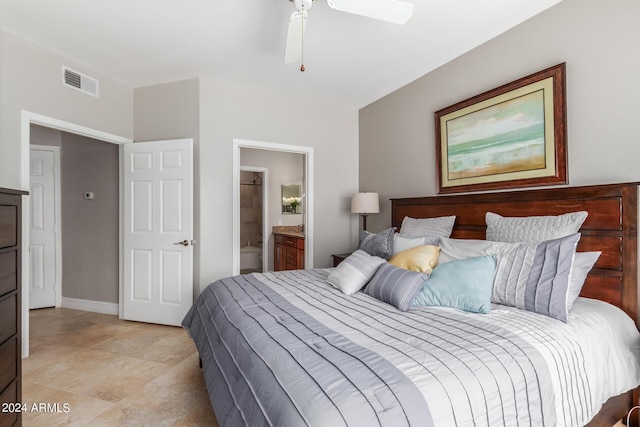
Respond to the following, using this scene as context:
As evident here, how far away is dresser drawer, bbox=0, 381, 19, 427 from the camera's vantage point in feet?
4.78

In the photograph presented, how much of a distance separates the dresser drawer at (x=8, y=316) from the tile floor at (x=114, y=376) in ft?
2.47

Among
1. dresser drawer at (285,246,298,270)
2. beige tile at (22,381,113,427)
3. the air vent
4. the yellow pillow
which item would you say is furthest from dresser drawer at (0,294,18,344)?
dresser drawer at (285,246,298,270)

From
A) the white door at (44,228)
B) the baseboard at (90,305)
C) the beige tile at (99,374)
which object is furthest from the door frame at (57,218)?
the beige tile at (99,374)

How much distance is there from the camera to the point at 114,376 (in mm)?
2453

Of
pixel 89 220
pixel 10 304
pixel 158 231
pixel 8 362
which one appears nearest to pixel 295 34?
pixel 10 304

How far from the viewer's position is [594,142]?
2021mm

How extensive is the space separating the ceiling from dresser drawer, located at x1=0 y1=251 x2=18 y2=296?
5.90ft

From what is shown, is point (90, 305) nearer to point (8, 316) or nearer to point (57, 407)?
point (57, 407)

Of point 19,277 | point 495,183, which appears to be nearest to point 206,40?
point 19,277

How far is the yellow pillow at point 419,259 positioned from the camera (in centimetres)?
215

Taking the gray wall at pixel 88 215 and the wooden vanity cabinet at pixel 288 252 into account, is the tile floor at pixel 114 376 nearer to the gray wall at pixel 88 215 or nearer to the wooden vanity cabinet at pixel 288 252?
the gray wall at pixel 88 215

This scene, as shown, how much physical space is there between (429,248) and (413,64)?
1.89 metres

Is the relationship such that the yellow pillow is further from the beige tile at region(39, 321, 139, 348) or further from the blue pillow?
the beige tile at region(39, 321, 139, 348)

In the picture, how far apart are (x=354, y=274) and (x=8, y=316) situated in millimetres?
1851
